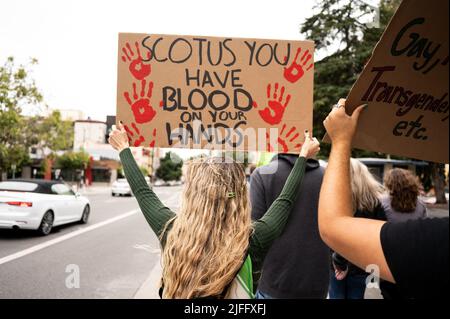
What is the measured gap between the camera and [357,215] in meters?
3.08

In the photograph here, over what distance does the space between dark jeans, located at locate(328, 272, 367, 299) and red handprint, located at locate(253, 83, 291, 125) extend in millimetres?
2154

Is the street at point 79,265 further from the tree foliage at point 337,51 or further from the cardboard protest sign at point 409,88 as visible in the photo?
the tree foliage at point 337,51

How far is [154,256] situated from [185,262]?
20.9 ft

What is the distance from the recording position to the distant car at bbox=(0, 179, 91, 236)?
702 centimetres

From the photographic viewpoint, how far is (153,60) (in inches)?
74.8

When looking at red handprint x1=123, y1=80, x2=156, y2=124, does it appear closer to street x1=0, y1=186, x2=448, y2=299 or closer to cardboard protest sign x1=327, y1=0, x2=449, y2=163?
cardboard protest sign x1=327, y1=0, x2=449, y2=163

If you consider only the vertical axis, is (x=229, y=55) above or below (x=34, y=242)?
above

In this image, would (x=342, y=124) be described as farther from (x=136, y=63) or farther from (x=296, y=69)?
(x=136, y=63)

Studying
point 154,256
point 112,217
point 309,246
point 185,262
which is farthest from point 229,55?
point 112,217

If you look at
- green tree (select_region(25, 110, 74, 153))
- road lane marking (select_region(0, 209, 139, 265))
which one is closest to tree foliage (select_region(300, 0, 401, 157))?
road lane marking (select_region(0, 209, 139, 265))

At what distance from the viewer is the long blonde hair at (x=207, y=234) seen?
1510 millimetres

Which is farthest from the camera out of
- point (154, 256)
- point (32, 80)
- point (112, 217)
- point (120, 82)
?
point (32, 80)

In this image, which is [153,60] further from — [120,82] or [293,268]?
[293,268]

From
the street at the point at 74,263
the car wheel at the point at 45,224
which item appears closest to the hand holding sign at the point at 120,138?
the street at the point at 74,263
